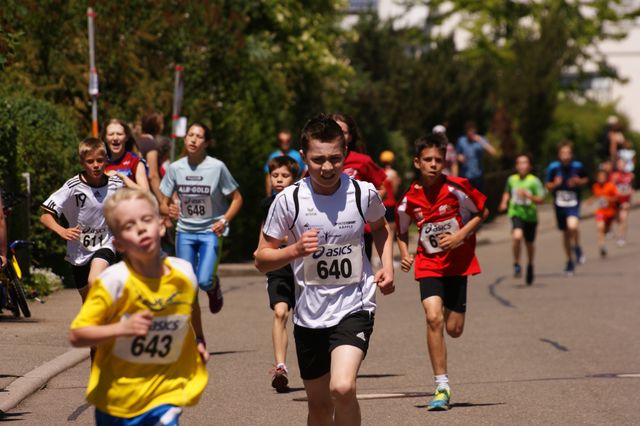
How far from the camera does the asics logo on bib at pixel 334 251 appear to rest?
23.9ft

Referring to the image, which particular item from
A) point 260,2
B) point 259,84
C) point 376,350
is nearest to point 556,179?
point 259,84

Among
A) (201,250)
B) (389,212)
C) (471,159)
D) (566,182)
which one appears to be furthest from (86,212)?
(471,159)

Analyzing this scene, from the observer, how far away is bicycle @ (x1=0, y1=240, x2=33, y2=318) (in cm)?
1276

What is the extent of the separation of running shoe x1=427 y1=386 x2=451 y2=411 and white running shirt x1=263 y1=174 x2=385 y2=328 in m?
2.20

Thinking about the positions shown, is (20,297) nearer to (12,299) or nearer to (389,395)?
(12,299)

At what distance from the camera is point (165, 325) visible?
587 cm

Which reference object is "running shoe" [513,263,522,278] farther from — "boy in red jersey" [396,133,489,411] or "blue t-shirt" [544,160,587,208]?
"boy in red jersey" [396,133,489,411]

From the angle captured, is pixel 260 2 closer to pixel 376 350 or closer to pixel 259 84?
pixel 259 84

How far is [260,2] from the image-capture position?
25328 millimetres

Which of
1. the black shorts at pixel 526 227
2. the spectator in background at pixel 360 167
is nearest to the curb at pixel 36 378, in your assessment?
the spectator in background at pixel 360 167

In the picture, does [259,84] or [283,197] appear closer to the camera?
[283,197]

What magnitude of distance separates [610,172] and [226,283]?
38.0ft

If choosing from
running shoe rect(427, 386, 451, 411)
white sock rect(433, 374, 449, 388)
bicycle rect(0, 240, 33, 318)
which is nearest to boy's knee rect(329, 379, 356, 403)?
running shoe rect(427, 386, 451, 411)

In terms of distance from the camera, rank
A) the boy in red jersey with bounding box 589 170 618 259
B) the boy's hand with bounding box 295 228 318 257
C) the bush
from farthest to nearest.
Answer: the boy in red jersey with bounding box 589 170 618 259 < the bush < the boy's hand with bounding box 295 228 318 257
